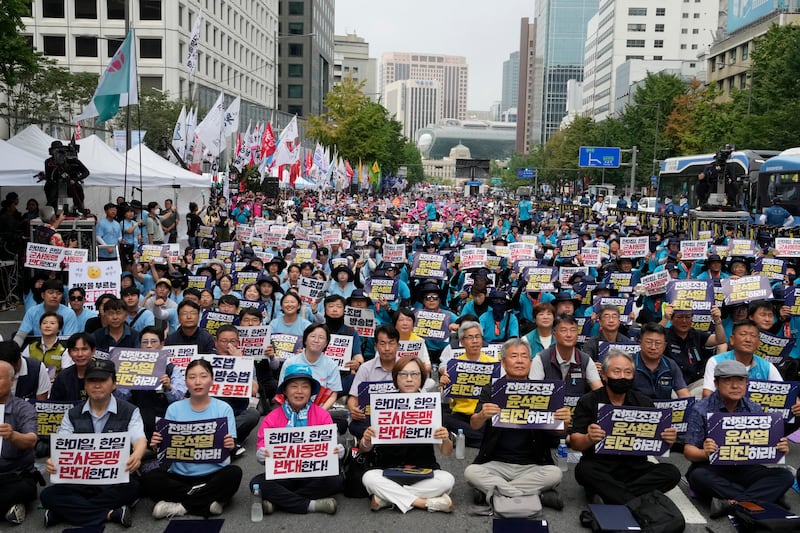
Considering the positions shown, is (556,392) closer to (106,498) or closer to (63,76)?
(106,498)

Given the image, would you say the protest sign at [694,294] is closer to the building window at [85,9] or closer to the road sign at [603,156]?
the building window at [85,9]

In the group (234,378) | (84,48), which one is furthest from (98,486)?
(84,48)

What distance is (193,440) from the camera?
700 cm

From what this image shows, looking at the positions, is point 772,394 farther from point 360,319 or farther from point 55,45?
point 55,45

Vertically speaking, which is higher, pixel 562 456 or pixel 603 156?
pixel 603 156

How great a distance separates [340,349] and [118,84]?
12496mm

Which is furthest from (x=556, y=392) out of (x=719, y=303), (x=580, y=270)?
(x=580, y=270)

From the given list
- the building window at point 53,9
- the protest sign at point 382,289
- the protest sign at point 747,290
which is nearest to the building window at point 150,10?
the building window at point 53,9

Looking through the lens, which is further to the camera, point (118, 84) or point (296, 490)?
point (118, 84)

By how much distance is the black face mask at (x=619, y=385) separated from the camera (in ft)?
23.1

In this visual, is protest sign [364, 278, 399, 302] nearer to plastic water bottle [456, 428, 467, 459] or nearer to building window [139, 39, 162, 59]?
plastic water bottle [456, 428, 467, 459]

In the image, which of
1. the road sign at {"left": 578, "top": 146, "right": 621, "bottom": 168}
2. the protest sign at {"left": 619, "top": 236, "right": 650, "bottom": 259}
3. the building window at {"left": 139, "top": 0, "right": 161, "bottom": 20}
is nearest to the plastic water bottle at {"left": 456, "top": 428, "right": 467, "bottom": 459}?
the protest sign at {"left": 619, "top": 236, "right": 650, "bottom": 259}

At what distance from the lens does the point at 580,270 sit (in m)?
14.3

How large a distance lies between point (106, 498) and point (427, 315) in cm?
547
